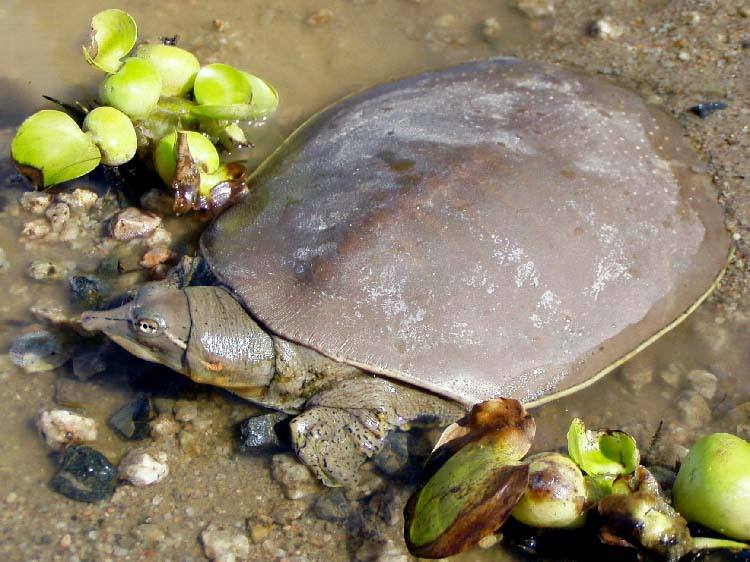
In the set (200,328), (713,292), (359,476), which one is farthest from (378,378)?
(713,292)

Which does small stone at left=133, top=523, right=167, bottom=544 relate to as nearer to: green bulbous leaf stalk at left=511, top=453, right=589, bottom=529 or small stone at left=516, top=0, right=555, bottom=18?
green bulbous leaf stalk at left=511, top=453, right=589, bottom=529

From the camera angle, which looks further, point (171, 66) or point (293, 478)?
point (171, 66)

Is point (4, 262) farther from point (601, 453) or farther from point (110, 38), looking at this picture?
point (601, 453)

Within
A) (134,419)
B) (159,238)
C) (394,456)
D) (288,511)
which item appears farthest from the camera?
(159,238)

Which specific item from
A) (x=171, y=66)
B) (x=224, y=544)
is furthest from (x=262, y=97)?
(x=224, y=544)

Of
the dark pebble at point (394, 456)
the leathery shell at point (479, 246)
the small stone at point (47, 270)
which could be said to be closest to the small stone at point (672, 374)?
the leathery shell at point (479, 246)


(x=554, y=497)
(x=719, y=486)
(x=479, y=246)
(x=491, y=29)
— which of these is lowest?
(x=554, y=497)

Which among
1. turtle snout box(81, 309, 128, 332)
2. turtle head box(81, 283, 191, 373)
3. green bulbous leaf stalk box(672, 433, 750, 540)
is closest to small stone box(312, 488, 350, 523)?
turtle head box(81, 283, 191, 373)

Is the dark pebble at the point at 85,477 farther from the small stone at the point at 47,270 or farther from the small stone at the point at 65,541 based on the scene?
the small stone at the point at 47,270
